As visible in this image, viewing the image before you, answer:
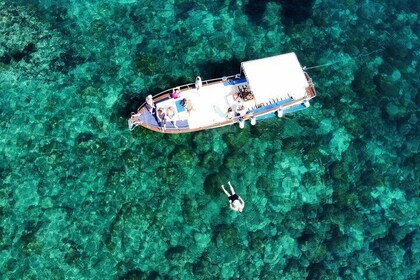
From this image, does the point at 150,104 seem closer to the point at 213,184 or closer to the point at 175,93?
the point at 175,93

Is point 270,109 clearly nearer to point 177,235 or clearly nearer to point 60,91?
point 177,235

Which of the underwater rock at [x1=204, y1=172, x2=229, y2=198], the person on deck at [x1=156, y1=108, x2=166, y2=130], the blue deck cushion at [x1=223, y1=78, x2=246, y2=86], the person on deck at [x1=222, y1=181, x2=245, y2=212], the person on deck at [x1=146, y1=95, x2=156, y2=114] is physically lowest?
the person on deck at [x1=222, y1=181, x2=245, y2=212]

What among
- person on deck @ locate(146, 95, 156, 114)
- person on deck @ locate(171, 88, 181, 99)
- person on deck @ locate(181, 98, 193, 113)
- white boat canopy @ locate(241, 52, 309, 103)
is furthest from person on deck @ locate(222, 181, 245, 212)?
person on deck @ locate(146, 95, 156, 114)

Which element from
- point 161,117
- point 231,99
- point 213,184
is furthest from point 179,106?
point 213,184

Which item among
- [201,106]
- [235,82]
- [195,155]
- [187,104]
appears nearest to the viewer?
[187,104]

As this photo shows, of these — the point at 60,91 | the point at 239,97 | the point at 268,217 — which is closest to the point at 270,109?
the point at 239,97

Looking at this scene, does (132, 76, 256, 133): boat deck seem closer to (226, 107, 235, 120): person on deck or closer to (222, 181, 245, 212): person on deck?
(226, 107, 235, 120): person on deck
